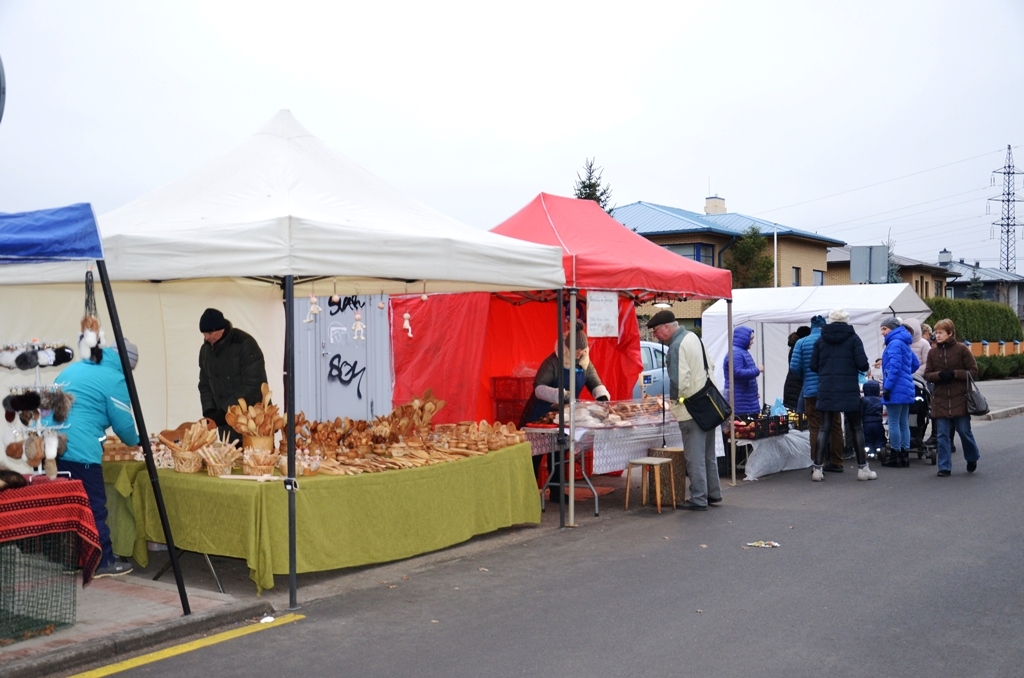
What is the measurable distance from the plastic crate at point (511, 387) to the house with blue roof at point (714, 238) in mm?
27271

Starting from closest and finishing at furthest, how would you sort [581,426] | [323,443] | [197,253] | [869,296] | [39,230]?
[39,230] → [197,253] → [323,443] → [581,426] → [869,296]

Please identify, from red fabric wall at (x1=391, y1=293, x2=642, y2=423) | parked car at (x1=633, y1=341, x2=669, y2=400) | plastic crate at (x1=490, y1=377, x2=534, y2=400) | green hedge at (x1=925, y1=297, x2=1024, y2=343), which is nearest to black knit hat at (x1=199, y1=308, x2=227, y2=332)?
red fabric wall at (x1=391, y1=293, x2=642, y2=423)

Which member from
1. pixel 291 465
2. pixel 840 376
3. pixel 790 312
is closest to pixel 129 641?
pixel 291 465

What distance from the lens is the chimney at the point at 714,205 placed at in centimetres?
4716

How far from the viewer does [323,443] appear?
7.39 metres

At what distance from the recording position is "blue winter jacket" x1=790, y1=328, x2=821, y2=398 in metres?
11.9

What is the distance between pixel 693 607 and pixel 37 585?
12.7 ft

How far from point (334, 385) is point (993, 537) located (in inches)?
323

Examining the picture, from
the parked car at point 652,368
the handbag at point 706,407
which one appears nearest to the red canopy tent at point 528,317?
the handbag at point 706,407

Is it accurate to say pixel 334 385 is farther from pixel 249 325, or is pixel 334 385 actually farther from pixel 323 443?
pixel 323 443

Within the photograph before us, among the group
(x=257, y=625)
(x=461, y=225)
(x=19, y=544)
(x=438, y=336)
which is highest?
(x=461, y=225)

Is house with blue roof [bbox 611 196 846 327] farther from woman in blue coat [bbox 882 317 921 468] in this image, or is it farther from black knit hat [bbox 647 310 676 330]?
black knit hat [bbox 647 310 676 330]

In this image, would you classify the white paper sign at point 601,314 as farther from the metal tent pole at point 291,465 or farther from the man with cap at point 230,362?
the metal tent pole at point 291,465

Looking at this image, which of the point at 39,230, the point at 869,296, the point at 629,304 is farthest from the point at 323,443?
the point at 869,296
